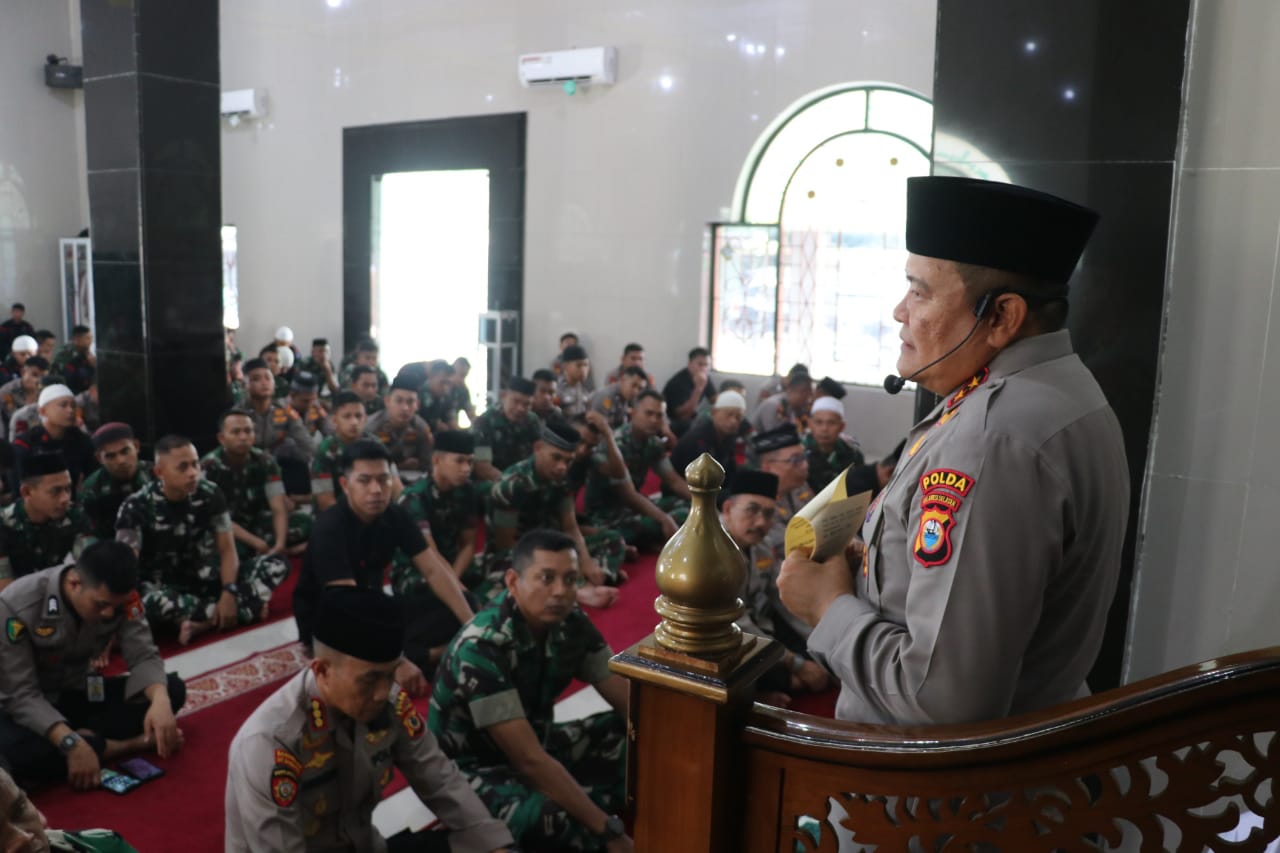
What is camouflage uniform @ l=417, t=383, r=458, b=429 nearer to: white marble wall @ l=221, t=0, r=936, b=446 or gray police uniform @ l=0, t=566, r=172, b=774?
white marble wall @ l=221, t=0, r=936, b=446

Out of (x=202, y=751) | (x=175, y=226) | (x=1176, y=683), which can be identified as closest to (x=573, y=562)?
(x=202, y=751)

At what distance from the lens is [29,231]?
1198 centimetres

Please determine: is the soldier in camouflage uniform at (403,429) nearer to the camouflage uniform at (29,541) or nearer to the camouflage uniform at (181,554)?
the camouflage uniform at (181,554)

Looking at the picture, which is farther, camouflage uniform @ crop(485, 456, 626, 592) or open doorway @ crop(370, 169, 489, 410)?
open doorway @ crop(370, 169, 489, 410)

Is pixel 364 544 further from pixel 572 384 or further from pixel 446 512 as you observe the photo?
pixel 572 384

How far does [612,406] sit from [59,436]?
11.8ft

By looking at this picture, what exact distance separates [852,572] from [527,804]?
155 cm

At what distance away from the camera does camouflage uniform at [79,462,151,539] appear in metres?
4.38

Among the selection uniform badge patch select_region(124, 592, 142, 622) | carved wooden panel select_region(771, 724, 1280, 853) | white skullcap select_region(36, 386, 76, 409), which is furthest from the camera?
white skullcap select_region(36, 386, 76, 409)

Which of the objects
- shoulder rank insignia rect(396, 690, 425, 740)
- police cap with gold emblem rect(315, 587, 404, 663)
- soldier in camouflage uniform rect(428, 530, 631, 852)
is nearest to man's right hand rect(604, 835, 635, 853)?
soldier in camouflage uniform rect(428, 530, 631, 852)

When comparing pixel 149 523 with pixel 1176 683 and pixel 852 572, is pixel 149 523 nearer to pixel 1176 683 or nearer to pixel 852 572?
pixel 852 572

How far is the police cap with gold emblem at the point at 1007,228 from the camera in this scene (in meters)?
1.19

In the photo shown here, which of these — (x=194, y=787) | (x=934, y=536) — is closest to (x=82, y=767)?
(x=194, y=787)

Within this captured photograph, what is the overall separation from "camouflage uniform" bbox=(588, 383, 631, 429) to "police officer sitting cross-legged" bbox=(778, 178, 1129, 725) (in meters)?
6.04
